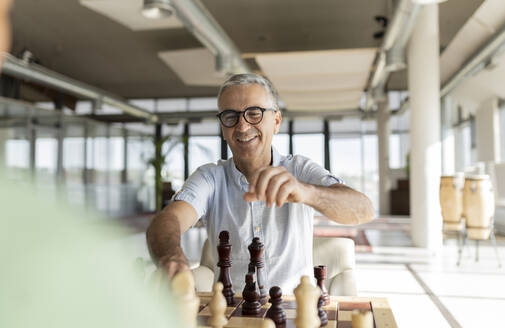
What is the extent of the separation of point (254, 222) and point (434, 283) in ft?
10.1

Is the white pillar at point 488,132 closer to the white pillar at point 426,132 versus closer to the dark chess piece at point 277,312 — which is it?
the white pillar at point 426,132

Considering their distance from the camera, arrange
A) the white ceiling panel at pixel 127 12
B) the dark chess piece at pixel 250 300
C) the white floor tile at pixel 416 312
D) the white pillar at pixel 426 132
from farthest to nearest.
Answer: the white pillar at pixel 426 132 → the white ceiling panel at pixel 127 12 → the white floor tile at pixel 416 312 → the dark chess piece at pixel 250 300

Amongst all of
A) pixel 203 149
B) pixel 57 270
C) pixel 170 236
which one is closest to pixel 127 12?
pixel 170 236

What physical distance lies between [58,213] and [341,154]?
44.7 feet

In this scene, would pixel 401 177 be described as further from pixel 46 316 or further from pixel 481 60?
pixel 46 316

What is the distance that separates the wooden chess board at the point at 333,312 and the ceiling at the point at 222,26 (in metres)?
4.91

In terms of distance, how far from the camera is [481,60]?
7.07 meters

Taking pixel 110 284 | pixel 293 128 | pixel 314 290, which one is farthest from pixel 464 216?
pixel 293 128

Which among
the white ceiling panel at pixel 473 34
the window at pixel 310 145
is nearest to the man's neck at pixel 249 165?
the white ceiling panel at pixel 473 34

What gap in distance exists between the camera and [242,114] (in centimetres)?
158

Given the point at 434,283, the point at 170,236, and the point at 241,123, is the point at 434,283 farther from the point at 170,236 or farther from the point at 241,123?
the point at 170,236

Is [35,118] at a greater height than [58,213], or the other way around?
[35,118]

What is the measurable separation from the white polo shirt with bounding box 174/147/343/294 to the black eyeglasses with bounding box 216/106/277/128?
21 centimetres

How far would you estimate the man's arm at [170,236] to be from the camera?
0.82 meters
